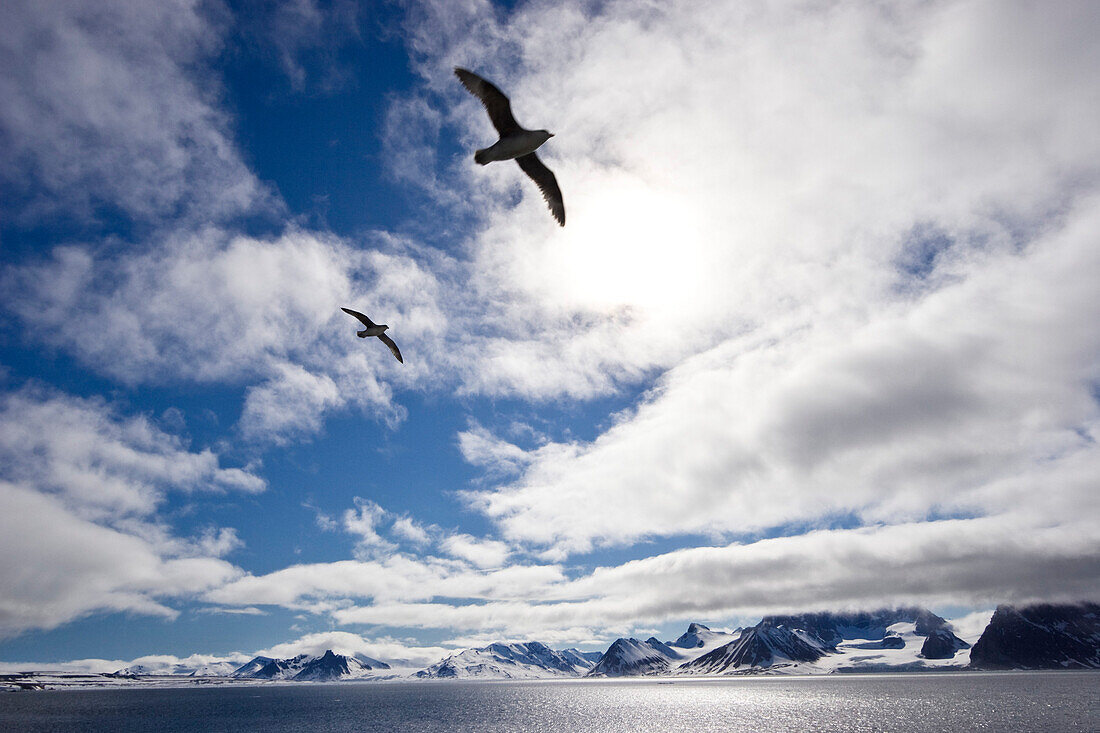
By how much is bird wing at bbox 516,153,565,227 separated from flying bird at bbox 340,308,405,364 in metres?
12.9

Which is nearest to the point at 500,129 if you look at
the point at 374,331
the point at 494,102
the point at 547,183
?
the point at 494,102

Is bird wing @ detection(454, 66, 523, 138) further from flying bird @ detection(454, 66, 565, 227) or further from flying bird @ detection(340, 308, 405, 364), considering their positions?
flying bird @ detection(340, 308, 405, 364)

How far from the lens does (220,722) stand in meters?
174

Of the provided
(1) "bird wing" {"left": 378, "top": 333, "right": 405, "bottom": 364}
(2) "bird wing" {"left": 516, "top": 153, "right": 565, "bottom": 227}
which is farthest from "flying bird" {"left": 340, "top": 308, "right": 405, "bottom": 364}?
(2) "bird wing" {"left": 516, "top": 153, "right": 565, "bottom": 227}

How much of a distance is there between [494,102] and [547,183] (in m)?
2.87

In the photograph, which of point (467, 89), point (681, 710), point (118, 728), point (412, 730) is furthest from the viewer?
point (681, 710)

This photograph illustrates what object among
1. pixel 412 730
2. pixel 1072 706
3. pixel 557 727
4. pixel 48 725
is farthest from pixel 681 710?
pixel 48 725

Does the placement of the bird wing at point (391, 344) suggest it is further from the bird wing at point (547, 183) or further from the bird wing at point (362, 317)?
the bird wing at point (547, 183)

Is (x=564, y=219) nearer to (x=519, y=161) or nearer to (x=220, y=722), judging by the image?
(x=519, y=161)

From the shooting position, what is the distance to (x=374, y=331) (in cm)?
2792

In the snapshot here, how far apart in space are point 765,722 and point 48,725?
199808mm

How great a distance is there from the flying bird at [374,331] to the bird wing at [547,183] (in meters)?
12.9

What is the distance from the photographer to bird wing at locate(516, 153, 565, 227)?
17969 millimetres

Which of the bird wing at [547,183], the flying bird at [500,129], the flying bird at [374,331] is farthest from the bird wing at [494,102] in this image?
the flying bird at [374,331]
